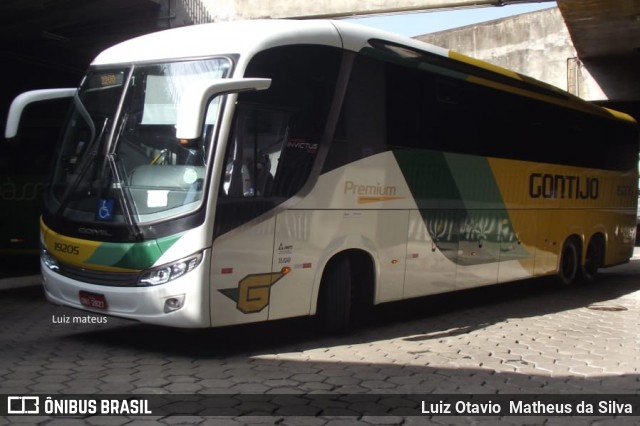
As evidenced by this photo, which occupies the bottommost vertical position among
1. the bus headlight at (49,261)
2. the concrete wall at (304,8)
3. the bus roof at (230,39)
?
the bus headlight at (49,261)

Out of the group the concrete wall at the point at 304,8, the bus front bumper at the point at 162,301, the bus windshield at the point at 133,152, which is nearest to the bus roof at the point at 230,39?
the bus windshield at the point at 133,152

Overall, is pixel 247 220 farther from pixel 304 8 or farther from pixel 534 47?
pixel 534 47

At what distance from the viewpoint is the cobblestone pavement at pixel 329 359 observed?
5500 mm

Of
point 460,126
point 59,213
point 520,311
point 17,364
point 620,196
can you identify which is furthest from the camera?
point 620,196

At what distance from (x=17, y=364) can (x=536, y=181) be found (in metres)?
8.56

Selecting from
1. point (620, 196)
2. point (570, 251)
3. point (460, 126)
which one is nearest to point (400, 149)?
point (460, 126)

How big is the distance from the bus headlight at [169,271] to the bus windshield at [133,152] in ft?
1.45

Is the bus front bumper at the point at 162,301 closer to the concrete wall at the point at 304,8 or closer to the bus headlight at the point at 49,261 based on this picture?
the bus headlight at the point at 49,261

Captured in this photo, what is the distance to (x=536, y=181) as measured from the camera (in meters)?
11.7

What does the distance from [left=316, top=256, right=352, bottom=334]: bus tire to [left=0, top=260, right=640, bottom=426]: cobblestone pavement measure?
0.20 m

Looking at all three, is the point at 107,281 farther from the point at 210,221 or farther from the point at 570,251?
the point at 570,251

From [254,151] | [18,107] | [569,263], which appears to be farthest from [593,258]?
[18,107]

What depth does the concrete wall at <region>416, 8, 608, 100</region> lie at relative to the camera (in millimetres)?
20081

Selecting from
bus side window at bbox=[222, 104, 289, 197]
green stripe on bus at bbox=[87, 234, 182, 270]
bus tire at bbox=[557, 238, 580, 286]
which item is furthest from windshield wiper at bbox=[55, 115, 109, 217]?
bus tire at bbox=[557, 238, 580, 286]
